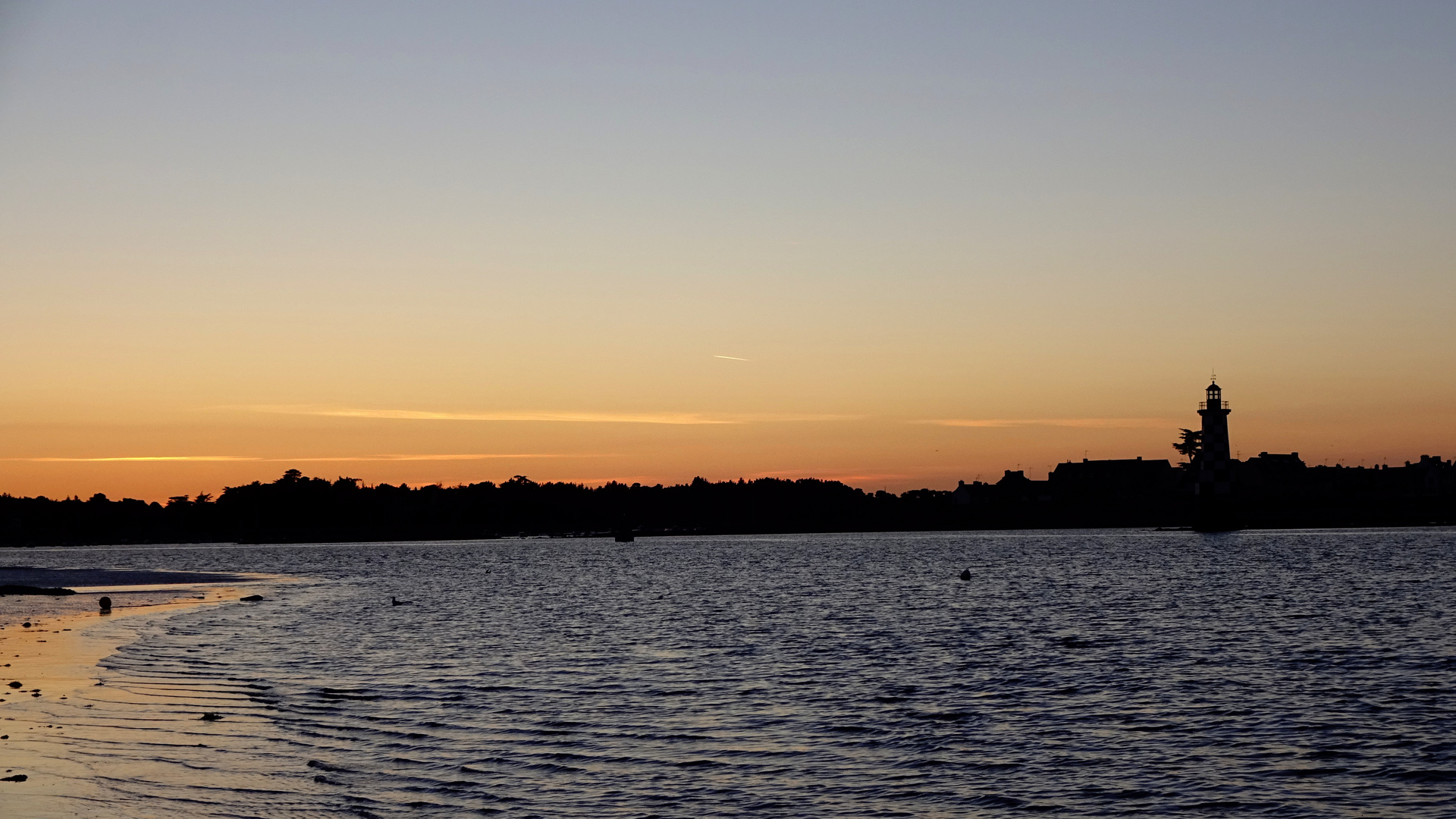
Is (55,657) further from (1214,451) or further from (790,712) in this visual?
(1214,451)

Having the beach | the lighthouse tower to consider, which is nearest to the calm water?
the beach

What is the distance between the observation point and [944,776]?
24.7 meters

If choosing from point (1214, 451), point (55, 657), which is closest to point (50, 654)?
point (55, 657)

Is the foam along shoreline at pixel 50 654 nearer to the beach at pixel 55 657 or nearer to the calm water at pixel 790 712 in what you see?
the beach at pixel 55 657

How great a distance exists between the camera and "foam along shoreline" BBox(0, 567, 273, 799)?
73.3 ft

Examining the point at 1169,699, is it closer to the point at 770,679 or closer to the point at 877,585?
the point at 770,679

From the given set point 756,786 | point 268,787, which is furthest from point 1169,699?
point 268,787

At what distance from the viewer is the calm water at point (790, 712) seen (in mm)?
22938

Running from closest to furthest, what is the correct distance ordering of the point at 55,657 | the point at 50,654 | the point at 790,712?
the point at 790,712 → the point at 55,657 → the point at 50,654

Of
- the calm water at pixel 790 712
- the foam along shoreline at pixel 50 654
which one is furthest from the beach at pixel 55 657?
the calm water at pixel 790 712

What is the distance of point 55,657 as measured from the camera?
42312 mm

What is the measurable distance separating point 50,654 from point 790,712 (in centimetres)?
2710

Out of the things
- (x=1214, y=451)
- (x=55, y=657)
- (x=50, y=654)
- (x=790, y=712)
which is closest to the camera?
(x=790, y=712)

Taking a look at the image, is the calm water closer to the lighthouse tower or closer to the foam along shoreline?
the foam along shoreline
